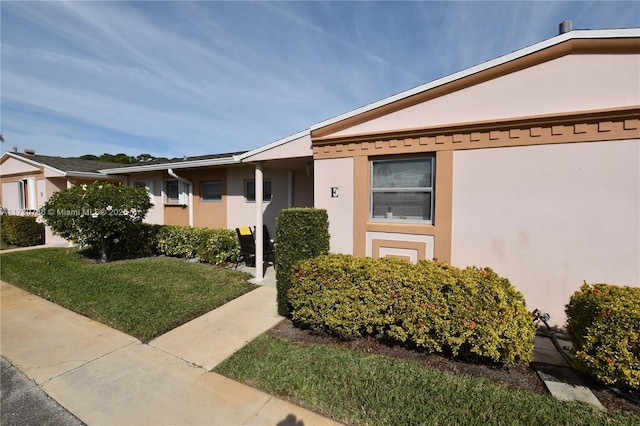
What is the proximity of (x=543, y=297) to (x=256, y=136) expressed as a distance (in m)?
16.5

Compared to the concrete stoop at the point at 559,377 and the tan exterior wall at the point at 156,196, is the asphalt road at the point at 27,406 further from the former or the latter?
the tan exterior wall at the point at 156,196

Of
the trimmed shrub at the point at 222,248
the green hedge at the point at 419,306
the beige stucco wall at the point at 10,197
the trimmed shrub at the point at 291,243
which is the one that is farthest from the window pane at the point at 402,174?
the beige stucco wall at the point at 10,197

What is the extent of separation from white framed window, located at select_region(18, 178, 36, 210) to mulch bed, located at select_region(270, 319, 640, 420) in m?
16.9

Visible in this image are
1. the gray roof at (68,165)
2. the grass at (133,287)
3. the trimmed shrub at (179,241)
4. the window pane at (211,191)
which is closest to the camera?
the grass at (133,287)

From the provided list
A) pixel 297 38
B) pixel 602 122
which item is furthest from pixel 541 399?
pixel 297 38

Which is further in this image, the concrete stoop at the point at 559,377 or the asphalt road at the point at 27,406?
the concrete stoop at the point at 559,377

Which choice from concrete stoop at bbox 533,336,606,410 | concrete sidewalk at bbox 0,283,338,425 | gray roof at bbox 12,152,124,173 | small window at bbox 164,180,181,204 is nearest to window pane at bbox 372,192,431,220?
concrete stoop at bbox 533,336,606,410

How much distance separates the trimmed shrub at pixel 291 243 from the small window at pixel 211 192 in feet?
19.8

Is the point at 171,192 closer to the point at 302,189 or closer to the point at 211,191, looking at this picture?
the point at 211,191

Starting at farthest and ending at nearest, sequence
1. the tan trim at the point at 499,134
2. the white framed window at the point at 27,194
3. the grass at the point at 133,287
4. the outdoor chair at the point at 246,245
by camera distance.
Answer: the white framed window at the point at 27,194 → the outdoor chair at the point at 246,245 → the grass at the point at 133,287 → the tan trim at the point at 499,134

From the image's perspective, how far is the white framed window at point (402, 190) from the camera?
4746mm

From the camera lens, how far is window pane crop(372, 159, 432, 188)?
4.76 meters

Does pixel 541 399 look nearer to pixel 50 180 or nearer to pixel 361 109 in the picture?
pixel 361 109

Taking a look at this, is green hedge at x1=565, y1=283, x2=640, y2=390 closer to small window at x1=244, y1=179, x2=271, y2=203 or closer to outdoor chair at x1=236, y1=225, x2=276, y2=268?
outdoor chair at x1=236, y1=225, x2=276, y2=268
